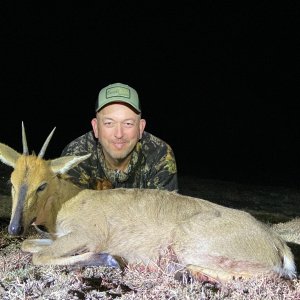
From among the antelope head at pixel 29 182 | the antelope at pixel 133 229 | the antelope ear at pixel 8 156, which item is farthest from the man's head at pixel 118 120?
the antelope ear at pixel 8 156

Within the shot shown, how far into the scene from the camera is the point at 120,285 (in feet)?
16.7

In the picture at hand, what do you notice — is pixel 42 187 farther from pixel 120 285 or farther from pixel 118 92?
pixel 118 92

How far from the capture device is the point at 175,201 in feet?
20.0

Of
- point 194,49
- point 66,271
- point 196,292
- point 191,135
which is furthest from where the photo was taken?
point 194,49

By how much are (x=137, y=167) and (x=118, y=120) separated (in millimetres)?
1237

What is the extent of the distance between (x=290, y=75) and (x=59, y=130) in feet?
107

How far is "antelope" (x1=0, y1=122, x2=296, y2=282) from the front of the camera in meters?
5.43

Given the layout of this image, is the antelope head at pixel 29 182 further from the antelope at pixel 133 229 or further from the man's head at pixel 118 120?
the man's head at pixel 118 120

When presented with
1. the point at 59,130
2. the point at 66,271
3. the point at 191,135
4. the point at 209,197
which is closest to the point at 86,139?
the point at 66,271

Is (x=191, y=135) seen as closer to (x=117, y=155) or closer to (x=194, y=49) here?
(x=194, y=49)

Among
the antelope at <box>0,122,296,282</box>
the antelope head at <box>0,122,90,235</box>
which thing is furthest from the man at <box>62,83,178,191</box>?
the antelope head at <box>0,122,90,235</box>

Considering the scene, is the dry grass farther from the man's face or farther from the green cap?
the green cap

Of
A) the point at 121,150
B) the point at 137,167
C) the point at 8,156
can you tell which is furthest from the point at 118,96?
the point at 8,156

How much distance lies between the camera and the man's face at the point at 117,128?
25.1 ft
